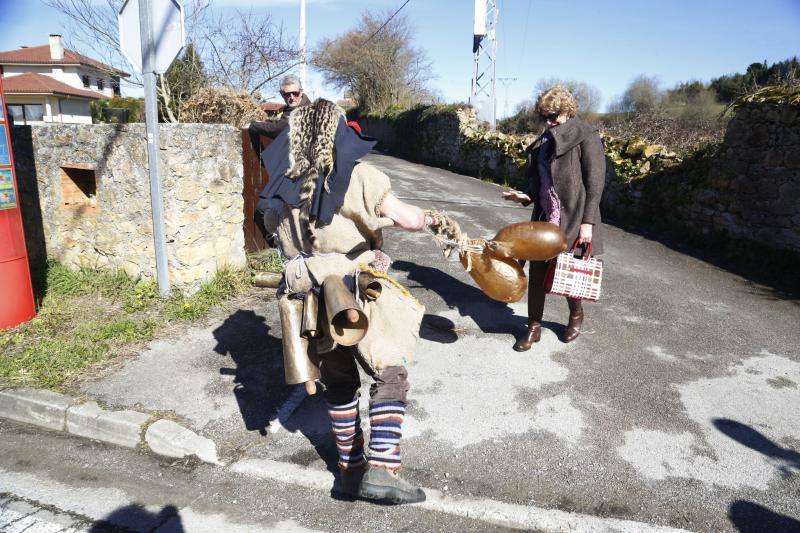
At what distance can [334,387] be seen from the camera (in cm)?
275

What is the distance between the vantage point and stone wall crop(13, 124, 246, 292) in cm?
513

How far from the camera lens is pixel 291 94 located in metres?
5.05

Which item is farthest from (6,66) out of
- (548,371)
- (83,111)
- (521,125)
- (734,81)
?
(548,371)

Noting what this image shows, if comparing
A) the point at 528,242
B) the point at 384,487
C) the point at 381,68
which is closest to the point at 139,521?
the point at 384,487

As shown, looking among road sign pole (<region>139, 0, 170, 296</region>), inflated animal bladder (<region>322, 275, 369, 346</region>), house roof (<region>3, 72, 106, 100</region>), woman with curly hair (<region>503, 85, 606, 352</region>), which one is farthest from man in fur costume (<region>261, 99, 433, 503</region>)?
house roof (<region>3, 72, 106, 100</region>)

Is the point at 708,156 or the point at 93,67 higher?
the point at 93,67

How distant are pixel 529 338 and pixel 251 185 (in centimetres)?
357

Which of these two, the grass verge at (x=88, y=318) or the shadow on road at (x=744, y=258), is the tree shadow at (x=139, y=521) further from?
the shadow on road at (x=744, y=258)

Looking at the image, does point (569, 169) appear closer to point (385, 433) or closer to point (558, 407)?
point (558, 407)

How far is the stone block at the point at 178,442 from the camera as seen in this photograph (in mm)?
3197

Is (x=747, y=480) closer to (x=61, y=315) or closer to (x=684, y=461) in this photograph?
(x=684, y=461)

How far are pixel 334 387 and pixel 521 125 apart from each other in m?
20.2

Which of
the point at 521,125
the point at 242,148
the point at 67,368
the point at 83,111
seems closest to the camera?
the point at 67,368

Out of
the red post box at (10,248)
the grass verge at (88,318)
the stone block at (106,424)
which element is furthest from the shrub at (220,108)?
the stone block at (106,424)
